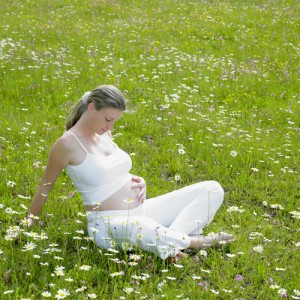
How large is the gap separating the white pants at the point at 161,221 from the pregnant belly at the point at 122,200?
6 cm

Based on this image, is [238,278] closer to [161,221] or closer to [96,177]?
[161,221]

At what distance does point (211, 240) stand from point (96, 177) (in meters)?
1.17

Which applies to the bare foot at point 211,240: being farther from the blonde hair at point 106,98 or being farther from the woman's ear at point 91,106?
the woman's ear at point 91,106

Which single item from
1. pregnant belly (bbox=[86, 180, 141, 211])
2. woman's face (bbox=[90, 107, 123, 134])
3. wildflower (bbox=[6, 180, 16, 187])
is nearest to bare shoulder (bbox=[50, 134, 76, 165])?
woman's face (bbox=[90, 107, 123, 134])

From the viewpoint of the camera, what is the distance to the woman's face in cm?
498

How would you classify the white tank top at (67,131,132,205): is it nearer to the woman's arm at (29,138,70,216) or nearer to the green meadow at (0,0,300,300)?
the woman's arm at (29,138,70,216)

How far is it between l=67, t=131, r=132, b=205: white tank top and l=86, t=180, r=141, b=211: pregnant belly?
4cm

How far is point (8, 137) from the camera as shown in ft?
24.9

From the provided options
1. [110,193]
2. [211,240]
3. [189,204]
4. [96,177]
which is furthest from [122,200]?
[211,240]

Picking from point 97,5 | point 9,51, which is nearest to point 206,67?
point 9,51

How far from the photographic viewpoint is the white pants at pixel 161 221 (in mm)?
4715

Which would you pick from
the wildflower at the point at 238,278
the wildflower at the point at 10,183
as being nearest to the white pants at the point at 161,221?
the wildflower at the point at 238,278

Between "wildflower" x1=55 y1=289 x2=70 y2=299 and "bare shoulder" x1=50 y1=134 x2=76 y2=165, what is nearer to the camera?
"wildflower" x1=55 y1=289 x2=70 y2=299

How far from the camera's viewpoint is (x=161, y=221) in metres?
5.48
